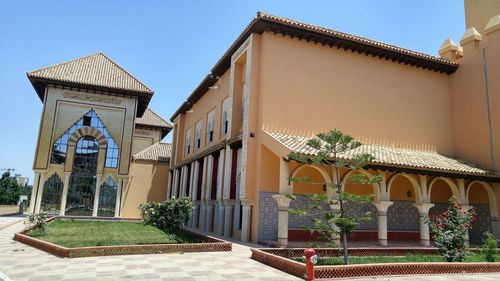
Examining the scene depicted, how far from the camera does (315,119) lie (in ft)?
48.3

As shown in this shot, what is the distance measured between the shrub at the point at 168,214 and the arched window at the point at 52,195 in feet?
53.0

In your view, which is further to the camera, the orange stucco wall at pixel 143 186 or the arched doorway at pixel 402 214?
the orange stucco wall at pixel 143 186

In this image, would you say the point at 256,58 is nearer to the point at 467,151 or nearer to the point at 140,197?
the point at 467,151

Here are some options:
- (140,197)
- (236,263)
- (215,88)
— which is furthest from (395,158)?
(140,197)

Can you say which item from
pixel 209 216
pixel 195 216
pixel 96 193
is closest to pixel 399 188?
pixel 209 216

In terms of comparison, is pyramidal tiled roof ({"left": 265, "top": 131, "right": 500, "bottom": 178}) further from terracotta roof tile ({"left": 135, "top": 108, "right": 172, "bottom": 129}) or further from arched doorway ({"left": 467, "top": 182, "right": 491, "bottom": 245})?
terracotta roof tile ({"left": 135, "top": 108, "right": 172, "bottom": 129})

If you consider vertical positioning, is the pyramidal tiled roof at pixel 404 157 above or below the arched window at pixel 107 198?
above

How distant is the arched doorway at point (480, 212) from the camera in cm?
1577

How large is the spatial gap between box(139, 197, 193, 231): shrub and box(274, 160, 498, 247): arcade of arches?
10.5 ft

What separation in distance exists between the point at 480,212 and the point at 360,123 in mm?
6591

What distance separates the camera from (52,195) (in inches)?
993

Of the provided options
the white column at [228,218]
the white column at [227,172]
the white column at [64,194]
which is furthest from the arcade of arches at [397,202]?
the white column at [64,194]

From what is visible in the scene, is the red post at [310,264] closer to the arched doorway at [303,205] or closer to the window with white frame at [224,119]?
the arched doorway at [303,205]

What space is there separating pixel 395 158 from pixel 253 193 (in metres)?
5.39
